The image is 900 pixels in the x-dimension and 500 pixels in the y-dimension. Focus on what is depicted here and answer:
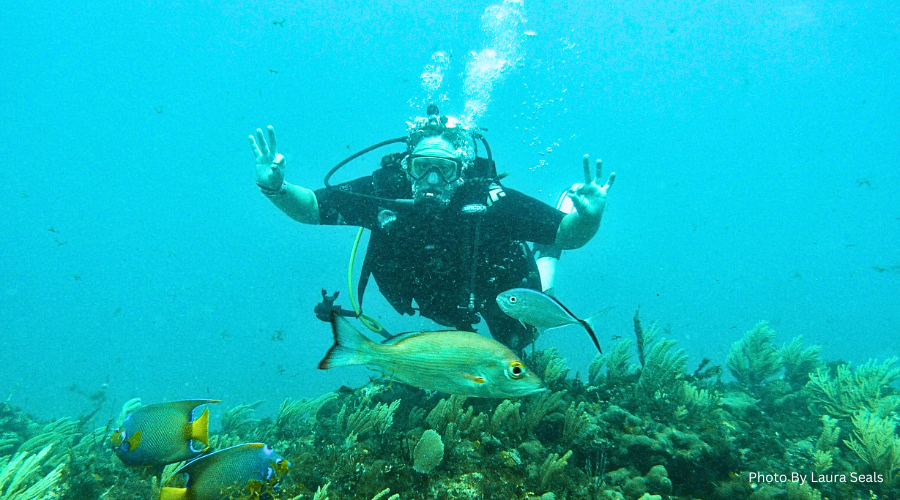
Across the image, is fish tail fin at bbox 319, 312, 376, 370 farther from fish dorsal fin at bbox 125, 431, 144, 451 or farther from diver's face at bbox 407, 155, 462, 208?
diver's face at bbox 407, 155, 462, 208

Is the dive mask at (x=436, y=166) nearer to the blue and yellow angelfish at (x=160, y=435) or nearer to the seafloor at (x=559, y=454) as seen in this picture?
the seafloor at (x=559, y=454)

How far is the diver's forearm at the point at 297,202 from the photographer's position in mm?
4609

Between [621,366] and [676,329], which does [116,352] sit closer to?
[621,366]

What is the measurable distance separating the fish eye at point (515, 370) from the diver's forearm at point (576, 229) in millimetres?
2904

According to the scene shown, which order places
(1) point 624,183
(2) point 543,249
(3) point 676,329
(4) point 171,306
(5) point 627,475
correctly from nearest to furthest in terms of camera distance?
1. (5) point 627,475
2. (2) point 543,249
3. (3) point 676,329
4. (4) point 171,306
5. (1) point 624,183

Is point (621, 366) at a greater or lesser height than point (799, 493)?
greater

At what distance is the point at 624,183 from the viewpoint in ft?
290

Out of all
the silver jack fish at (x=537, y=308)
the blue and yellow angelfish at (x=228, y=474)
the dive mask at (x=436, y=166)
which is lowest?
the blue and yellow angelfish at (x=228, y=474)

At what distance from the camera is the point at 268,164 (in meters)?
4.29

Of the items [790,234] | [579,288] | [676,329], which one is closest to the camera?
[676,329]

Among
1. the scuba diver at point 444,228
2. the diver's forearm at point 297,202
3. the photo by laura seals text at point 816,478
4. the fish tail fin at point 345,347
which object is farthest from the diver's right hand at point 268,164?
the photo by laura seals text at point 816,478

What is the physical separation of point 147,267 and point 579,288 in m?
103

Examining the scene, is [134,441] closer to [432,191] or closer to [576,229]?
[432,191]

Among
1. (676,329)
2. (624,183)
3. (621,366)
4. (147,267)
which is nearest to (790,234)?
(624,183)
